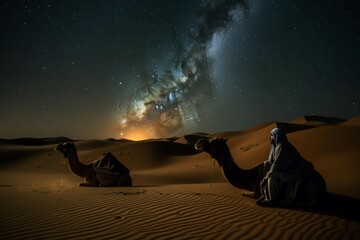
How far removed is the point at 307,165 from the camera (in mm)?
7809

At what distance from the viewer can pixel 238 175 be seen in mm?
8586

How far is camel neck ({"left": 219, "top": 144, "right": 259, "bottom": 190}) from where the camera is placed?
A: 8.55m

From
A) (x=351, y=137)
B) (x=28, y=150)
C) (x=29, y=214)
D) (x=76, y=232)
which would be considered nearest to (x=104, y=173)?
(x=29, y=214)

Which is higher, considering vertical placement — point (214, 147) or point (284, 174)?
point (214, 147)

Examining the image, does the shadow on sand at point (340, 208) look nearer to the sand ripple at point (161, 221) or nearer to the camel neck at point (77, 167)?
the sand ripple at point (161, 221)

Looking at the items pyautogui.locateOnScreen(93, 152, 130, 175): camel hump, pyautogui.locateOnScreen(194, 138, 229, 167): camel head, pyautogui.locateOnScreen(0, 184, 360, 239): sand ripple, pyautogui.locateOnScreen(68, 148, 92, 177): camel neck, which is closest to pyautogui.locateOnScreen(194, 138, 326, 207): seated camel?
pyautogui.locateOnScreen(194, 138, 229, 167): camel head

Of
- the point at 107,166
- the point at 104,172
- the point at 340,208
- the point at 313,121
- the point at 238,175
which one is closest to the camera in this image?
the point at 340,208

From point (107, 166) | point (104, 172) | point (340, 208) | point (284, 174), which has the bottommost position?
point (340, 208)

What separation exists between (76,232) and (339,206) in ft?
20.4

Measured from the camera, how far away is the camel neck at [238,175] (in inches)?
336

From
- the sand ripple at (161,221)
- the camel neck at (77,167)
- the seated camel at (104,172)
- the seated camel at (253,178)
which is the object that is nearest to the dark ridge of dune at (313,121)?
the seated camel at (104,172)

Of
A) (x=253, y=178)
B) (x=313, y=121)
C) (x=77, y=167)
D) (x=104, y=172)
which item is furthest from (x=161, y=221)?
(x=313, y=121)

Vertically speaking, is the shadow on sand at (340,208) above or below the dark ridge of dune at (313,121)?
below

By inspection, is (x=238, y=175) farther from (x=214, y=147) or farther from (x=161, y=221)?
(x=161, y=221)
